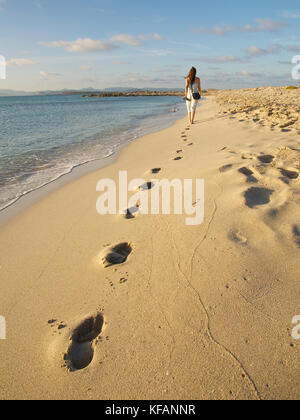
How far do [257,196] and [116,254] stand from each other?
1794mm

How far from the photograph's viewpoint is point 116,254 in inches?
95.8

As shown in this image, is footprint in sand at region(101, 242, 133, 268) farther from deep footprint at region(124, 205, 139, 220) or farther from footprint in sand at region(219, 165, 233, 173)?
footprint in sand at region(219, 165, 233, 173)

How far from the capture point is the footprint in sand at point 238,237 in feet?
7.11

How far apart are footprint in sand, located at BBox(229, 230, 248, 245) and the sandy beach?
2 cm

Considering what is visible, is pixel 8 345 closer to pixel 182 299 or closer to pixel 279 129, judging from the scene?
pixel 182 299

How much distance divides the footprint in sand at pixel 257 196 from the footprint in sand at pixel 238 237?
49 cm

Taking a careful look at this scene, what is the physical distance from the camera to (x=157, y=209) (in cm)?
302

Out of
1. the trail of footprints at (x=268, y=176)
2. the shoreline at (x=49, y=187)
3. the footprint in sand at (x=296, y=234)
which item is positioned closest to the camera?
the footprint in sand at (x=296, y=234)

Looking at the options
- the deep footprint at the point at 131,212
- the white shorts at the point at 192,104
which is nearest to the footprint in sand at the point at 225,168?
the deep footprint at the point at 131,212

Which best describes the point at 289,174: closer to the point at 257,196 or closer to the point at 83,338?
the point at 257,196

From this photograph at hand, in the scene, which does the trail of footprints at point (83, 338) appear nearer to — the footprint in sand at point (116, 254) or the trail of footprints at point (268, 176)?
the footprint in sand at point (116, 254)

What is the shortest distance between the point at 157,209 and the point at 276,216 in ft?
4.47

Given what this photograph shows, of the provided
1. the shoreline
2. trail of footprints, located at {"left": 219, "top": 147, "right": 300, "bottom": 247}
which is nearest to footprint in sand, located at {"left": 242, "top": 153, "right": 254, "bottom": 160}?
trail of footprints, located at {"left": 219, "top": 147, "right": 300, "bottom": 247}

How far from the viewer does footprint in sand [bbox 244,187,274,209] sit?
2.66 m
